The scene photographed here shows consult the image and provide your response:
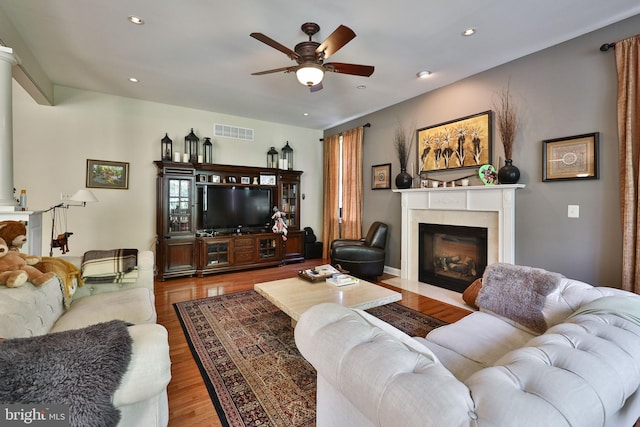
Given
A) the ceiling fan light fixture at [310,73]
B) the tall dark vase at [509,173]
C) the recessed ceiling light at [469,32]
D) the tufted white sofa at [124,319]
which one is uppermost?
the recessed ceiling light at [469,32]

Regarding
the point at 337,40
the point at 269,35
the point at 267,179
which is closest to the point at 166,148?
the point at 267,179

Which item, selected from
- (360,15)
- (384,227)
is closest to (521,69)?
(360,15)

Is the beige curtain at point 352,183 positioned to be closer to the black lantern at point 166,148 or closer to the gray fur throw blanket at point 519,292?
the black lantern at point 166,148

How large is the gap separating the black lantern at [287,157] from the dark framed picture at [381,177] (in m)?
1.74

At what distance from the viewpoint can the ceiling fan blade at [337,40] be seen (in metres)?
1.99

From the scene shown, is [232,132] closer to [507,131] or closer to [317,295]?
[317,295]

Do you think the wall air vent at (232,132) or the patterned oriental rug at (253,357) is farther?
the wall air vent at (232,132)

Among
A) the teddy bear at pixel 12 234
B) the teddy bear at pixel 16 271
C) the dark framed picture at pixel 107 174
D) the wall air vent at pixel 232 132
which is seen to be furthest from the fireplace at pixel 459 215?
the dark framed picture at pixel 107 174

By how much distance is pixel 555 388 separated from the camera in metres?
0.64

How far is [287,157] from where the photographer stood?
5664 mm

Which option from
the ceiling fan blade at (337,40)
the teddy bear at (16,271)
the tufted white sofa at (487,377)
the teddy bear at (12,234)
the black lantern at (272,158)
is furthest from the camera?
the black lantern at (272,158)

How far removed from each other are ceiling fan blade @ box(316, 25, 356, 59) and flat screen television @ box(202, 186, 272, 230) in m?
3.11

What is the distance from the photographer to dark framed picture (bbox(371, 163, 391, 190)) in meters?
4.65

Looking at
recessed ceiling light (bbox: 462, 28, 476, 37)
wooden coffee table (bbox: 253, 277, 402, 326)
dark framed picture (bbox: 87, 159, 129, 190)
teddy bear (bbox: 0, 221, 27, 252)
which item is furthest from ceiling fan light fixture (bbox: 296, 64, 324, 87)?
dark framed picture (bbox: 87, 159, 129, 190)
